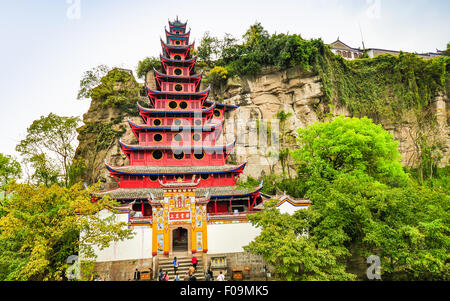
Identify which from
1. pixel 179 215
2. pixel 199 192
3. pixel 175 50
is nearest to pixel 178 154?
pixel 199 192

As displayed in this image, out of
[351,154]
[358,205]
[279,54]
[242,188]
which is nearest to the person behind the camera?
[358,205]

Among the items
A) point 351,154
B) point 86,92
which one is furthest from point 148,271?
point 86,92

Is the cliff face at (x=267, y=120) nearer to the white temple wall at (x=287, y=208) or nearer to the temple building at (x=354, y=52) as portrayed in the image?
the white temple wall at (x=287, y=208)

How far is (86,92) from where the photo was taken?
29672 millimetres

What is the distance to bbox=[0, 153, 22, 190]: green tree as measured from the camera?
20453mm

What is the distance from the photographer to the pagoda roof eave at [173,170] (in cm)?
1855

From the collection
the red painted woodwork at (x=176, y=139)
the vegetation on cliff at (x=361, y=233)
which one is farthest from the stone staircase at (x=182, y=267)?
the red painted woodwork at (x=176, y=139)

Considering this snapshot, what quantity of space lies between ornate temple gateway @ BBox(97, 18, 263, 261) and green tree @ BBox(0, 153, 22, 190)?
9581mm

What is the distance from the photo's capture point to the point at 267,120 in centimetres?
2894

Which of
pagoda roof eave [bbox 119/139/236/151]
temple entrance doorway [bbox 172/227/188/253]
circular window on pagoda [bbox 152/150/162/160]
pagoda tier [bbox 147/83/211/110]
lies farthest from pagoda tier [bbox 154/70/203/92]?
temple entrance doorway [bbox 172/227/188/253]

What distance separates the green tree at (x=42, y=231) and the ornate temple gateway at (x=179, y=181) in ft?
8.24
